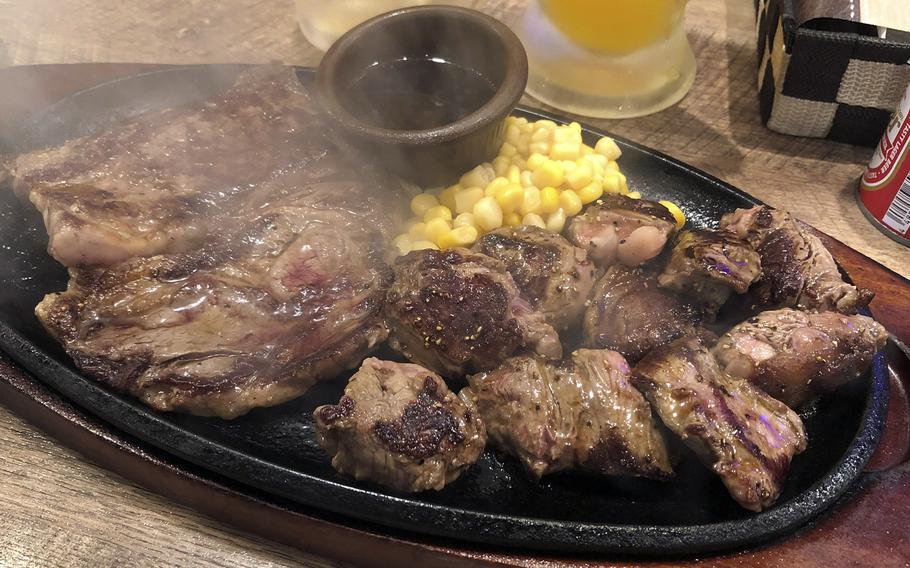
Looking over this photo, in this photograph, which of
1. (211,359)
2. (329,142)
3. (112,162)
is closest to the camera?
(211,359)

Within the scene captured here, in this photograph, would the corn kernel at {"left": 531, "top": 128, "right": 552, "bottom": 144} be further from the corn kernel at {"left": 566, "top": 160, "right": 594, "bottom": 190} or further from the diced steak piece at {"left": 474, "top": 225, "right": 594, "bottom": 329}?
the diced steak piece at {"left": 474, "top": 225, "right": 594, "bottom": 329}

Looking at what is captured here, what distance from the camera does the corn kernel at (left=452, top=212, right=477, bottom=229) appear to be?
3049 mm

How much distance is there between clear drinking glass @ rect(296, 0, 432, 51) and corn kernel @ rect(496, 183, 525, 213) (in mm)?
1921

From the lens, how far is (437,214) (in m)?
3.07

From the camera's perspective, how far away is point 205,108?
121 inches

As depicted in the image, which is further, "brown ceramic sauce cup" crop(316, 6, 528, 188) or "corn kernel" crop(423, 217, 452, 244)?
"corn kernel" crop(423, 217, 452, 244)

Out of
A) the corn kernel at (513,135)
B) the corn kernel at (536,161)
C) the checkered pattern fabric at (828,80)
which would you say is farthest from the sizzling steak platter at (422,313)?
the checkered pattern fabric at (828,80)

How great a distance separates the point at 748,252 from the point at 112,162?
2576 millimetres

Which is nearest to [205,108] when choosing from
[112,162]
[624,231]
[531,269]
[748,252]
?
[112,162]

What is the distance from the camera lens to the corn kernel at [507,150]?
3.33 m

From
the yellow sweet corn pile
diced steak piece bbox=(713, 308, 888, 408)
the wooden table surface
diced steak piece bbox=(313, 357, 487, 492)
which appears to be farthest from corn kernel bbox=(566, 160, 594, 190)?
diced steak piece bbox=(313, 357, 487, 492)

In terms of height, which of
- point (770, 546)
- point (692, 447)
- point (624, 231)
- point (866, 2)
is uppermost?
point (866, 2)

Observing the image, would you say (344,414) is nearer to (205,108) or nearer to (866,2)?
(205,108)

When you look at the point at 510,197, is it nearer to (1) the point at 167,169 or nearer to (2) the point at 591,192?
(2) the point at 591,192
